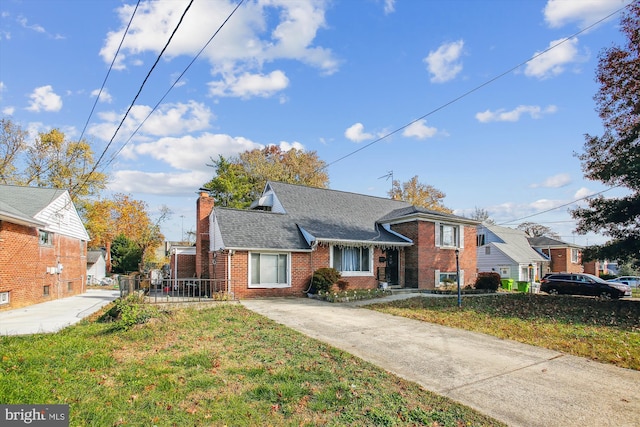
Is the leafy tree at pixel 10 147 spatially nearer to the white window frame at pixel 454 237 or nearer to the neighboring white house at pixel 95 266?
the neighboring white house at pixel 95 266

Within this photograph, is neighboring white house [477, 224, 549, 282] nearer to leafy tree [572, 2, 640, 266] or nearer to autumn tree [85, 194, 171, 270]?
leafy tree [572, 2, 640, 266]

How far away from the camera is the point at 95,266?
128 ft

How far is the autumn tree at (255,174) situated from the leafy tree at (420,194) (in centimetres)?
1150

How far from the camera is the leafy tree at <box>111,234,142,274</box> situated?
4316 centimetres

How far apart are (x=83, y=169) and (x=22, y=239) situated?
2435 cm

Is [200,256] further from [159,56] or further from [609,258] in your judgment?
[609,258]

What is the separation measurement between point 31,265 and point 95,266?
1043 inches

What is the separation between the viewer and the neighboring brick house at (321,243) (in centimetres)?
1648

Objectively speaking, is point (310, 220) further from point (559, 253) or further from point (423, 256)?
point (559, 253)

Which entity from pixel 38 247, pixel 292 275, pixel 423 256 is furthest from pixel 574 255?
pixel 38 247

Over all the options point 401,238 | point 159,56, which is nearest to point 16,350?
point 159,56

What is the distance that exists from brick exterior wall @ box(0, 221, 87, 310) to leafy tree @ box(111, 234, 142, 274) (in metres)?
23.4

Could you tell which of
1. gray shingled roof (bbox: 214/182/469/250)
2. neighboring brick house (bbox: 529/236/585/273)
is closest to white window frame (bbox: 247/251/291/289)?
gray shingled roof (bbox: 214/182/469/250)

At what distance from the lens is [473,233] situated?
2383 centimetres
